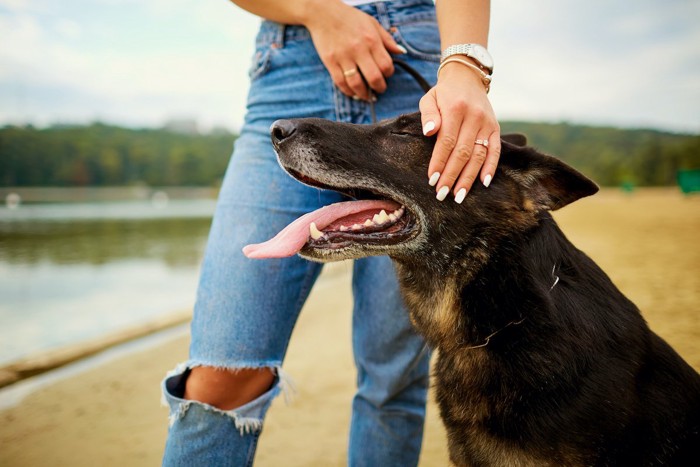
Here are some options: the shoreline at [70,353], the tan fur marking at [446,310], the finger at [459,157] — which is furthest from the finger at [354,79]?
the shoreline at [70,353]

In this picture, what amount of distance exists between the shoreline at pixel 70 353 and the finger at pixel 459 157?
6.88 m

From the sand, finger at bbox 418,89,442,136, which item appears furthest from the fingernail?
the sand

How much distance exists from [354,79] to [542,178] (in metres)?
1.01

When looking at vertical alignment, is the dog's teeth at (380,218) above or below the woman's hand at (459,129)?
below

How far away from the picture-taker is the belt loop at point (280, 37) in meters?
2.36

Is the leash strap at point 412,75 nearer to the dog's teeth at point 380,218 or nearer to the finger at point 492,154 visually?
the dog's teeth at point 380,218

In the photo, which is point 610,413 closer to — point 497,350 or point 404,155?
point 497,350

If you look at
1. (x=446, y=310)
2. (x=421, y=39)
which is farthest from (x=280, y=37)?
(x=446, y=310)

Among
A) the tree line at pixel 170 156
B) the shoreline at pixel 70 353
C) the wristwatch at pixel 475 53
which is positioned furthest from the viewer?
the tree line at pixel 170 156

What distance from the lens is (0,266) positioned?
1526 centimetres

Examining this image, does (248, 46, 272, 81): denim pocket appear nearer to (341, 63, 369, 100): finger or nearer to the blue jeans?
the blue jeans

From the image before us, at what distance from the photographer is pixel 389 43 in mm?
2332

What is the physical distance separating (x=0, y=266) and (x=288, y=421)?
47.8 feet

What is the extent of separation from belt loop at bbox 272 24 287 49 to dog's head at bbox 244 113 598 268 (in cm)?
50
